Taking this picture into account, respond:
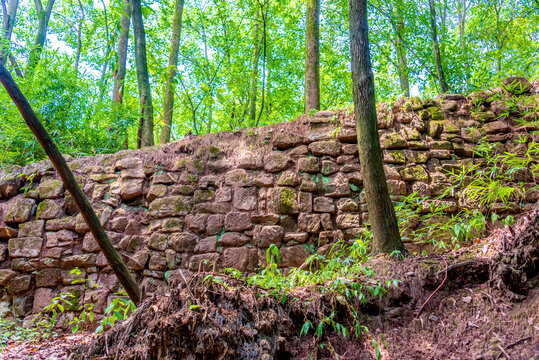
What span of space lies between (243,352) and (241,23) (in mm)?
9838

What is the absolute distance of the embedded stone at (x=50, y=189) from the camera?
397cm

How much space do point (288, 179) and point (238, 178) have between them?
548 millimetres

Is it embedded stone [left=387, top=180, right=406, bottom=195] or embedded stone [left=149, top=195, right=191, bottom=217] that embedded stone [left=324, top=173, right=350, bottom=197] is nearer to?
embedded stone [left=387, top=180, right=406, bottom=195]

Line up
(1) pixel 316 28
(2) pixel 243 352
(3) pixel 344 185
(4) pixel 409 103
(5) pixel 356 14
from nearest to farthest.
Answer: (2) pixel 243 352, (5) pixel 356 14, (3) pixel 344 185, (4) pixel 409 103, (1) pixel 316 28

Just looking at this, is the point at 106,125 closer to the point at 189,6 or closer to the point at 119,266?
the point at 119,266

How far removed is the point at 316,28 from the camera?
494cm

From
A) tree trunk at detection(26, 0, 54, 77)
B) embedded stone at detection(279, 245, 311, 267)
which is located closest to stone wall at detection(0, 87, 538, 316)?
embedded stone at detection(279, 245, 311, 267)

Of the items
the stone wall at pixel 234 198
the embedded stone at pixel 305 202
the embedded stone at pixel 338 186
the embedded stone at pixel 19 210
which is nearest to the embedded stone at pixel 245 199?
the stone wall at pixel 234 198

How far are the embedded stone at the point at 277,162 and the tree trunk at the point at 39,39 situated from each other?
4091 mm

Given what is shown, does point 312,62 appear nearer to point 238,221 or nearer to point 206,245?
point 238,221

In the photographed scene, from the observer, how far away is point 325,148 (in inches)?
145

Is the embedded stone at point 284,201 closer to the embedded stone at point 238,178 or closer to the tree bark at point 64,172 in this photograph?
the embedded stone at point 238,178

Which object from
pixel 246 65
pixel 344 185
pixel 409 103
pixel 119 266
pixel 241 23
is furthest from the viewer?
pixel 241 23

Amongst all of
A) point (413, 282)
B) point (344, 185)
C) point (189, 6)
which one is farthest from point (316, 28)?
point (189, 6)
